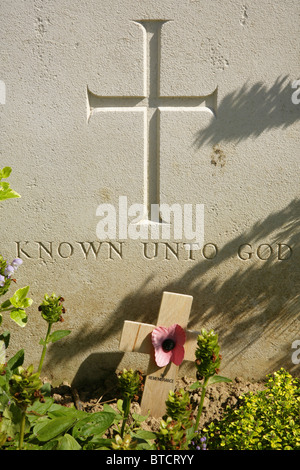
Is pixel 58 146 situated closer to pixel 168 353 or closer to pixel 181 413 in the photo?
pixel 168 353

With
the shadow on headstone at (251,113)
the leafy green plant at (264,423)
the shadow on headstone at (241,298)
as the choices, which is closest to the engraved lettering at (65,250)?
the shadow on headstone at (241,298)

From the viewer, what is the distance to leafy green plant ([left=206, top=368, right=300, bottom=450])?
96.0 inches

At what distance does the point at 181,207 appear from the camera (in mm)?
3080

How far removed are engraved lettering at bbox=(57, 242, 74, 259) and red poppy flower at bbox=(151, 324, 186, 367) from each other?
2.51ft

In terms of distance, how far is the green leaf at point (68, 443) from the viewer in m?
2.23

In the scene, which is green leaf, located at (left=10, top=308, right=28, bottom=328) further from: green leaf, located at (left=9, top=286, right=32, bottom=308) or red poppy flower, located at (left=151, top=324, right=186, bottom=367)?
red poppy flower, located at (left=151, top=324, right=186, bottom=367)

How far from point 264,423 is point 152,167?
1.68m

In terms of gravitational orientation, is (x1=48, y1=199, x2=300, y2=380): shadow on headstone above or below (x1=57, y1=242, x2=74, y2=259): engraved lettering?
below

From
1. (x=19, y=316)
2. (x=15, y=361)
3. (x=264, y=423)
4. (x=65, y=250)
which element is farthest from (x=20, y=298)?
(x=264, y=423)

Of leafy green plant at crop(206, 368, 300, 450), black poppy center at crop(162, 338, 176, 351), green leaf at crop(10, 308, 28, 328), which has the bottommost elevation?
leafy green plant at crop(206, 368, 300, 450)

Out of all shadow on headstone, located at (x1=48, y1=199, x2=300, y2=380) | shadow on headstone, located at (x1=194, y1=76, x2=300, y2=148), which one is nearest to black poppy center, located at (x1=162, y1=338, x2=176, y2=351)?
shadow on headstone, located at (x1=48, y1=199, x2=300, y2=380)

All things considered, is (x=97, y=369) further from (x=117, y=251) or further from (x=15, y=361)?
(x=117, y=251)

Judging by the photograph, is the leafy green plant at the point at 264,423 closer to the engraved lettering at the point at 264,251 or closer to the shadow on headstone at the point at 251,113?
the engraved lettering at the point at 264,251

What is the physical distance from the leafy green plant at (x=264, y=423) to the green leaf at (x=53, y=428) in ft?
2.71
